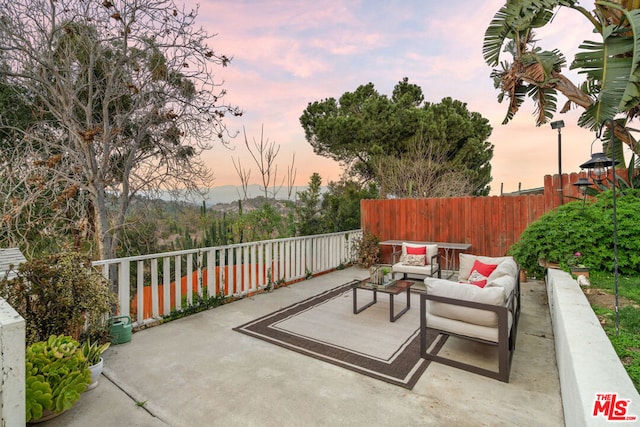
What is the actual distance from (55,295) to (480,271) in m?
4.52

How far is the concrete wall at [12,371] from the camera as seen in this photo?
1627mm

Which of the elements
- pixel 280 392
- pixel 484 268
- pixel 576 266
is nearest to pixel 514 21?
pixel 576 266

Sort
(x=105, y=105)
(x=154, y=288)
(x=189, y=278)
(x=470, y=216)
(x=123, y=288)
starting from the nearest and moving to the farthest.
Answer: (x=123, y=288)
(x=154, y=288)
(x=189, y=278)
(x=105, y=105)
(x=470, y=216)

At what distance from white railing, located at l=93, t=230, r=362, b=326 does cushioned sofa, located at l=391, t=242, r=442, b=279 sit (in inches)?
66.1

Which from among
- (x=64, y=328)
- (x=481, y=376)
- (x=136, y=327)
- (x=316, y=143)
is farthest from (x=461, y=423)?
(x=316, y=143)

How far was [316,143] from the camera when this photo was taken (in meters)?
12.8

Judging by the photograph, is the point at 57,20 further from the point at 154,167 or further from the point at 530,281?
the point at 530,281

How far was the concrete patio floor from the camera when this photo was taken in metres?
2.03

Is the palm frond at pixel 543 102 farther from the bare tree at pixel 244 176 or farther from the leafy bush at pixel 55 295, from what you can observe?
the leafy bush at pixel 55 295

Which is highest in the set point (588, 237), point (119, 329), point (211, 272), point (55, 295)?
point (588, 237)

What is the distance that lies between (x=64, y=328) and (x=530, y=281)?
702 cm

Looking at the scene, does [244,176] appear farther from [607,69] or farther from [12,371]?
[607,69]

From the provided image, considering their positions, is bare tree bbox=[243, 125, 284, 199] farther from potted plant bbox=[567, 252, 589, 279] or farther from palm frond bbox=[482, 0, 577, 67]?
potted plant bbox=[567, 252, 589, 279]

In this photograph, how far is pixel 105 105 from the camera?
440 centimetres
